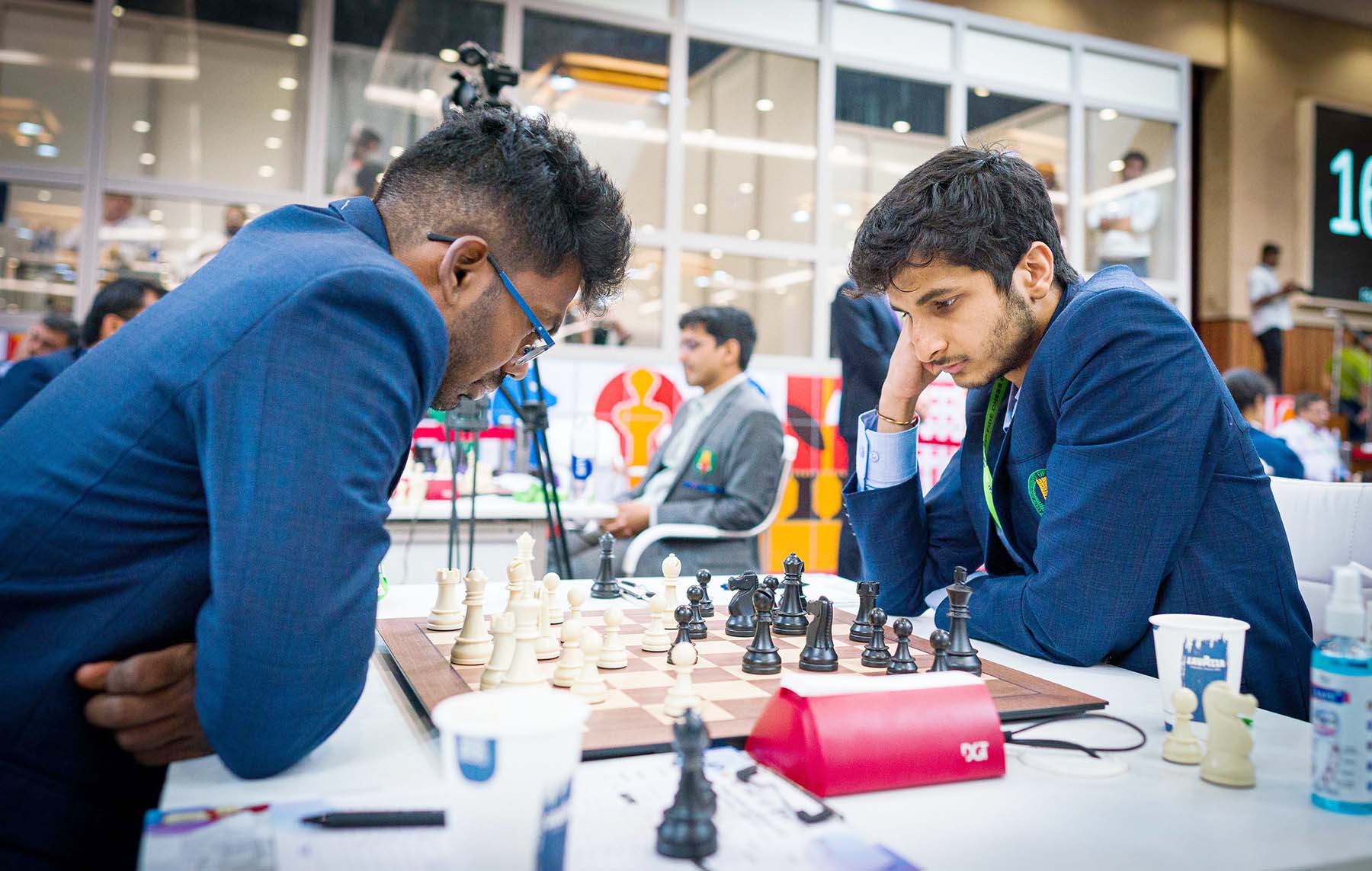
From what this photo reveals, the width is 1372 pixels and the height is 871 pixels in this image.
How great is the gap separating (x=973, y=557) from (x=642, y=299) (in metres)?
5.14

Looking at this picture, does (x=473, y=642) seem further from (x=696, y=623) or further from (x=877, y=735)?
(x=877, y=735)

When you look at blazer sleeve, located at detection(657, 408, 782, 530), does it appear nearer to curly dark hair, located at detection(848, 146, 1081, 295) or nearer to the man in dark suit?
the man in dark suit

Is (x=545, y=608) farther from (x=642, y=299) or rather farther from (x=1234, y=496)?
(x=642, y=299)

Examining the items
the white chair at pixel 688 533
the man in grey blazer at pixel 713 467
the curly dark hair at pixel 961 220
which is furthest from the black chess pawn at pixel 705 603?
the man in grey blazer at pixel 713 467

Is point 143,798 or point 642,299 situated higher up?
point 642,299

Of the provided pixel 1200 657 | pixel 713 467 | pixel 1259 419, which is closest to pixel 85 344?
pixel 713 467

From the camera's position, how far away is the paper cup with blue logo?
632mm

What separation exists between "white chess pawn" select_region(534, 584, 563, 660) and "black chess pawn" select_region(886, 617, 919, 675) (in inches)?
17.0

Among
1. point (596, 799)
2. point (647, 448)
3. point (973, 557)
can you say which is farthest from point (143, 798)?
point (647, 448)

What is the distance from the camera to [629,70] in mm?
6777

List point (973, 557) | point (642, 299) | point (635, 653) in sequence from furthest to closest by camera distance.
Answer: point (642, 299) → point (973, 557) → point (635, 653)

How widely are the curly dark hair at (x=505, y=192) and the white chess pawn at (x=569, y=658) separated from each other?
47 cm

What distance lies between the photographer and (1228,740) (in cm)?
90

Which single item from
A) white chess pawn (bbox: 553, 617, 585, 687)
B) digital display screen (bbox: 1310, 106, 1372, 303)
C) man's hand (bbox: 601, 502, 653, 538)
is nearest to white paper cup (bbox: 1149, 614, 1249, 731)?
white chess pawn (bbox: 553, 617, 585, 687)
